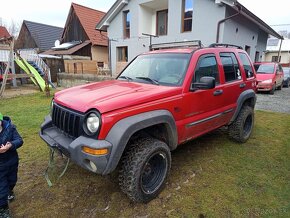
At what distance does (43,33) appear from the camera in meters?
31.0

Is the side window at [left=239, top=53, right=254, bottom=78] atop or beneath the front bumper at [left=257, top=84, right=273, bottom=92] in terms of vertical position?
atop

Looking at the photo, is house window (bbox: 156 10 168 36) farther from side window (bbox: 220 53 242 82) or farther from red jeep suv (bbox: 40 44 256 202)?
red jeep suv (bbox: 40 44 256 202)

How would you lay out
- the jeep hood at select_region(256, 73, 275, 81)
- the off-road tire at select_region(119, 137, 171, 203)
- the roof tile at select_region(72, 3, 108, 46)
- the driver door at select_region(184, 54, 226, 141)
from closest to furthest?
the off-road tire at select_region(119, 137, 171, 203) → the driver door at select_region(184, 54, 226, 141) → the jeep hood at select_region(256, 73, 275, 81) → the roof tile at select_region(72, 3, 108, 46)

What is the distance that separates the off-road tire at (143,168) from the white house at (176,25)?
1020 cm

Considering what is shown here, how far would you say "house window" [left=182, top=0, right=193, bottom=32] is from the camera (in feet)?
44.2

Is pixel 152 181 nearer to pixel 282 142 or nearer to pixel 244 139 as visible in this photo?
pixel 244 139

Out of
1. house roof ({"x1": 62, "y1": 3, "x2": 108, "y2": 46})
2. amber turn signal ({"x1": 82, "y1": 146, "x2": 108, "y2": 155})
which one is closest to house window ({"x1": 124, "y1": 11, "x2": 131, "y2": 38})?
house roof ({"x1": 62, "y1": 3, "x2": 108, "y2": 46})

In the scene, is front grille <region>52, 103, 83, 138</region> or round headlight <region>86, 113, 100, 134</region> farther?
front grille <region>52, 103, 83, 138</region>

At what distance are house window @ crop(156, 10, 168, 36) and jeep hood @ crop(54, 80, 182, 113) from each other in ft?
46.2

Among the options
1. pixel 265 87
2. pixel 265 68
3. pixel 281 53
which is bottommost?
pixel 265 87

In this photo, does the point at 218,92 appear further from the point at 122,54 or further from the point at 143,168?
the point at 122,54

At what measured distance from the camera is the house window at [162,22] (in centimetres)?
1602

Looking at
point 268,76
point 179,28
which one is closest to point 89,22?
point 179,28

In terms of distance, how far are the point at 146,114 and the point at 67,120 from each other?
3.18 feet
